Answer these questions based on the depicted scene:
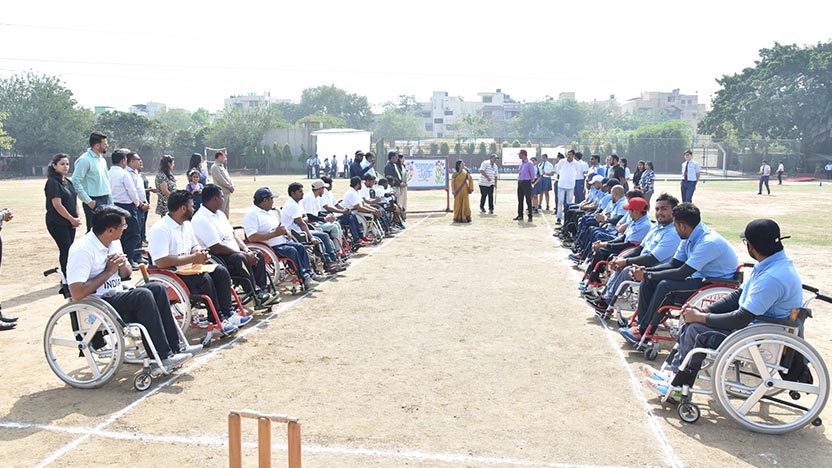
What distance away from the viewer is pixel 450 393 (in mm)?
4945

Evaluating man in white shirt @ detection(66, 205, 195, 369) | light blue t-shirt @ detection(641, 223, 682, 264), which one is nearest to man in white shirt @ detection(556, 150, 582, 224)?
light blue t-shirt @ detection(641, 223, 682, 264)

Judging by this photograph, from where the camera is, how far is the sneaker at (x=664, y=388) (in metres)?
4.50

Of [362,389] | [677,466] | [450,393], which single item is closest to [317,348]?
[362,389]

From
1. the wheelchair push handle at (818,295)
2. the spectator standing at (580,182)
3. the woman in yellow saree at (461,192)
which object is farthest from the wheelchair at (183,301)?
the spectator standing at (580,182)

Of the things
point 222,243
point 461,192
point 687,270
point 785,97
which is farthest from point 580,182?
point 785,97

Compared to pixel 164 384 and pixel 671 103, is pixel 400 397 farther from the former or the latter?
pixel 671 103

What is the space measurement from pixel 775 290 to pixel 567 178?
1127 centimetres

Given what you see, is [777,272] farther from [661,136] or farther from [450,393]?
[661,136]

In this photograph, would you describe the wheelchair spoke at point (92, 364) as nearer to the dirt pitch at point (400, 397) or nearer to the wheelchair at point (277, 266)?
the dirt pitch at point (400, 397)

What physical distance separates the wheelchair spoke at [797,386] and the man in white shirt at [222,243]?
16.3 feet

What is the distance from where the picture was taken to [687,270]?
558 centimetres

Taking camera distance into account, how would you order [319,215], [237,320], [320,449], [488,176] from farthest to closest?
[488,176] → [319,215] → [237,320] → [320,449]

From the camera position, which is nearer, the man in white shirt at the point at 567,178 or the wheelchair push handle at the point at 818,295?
the wheelchair push handle at the point at 818,295

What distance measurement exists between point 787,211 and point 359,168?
13.4 metres
